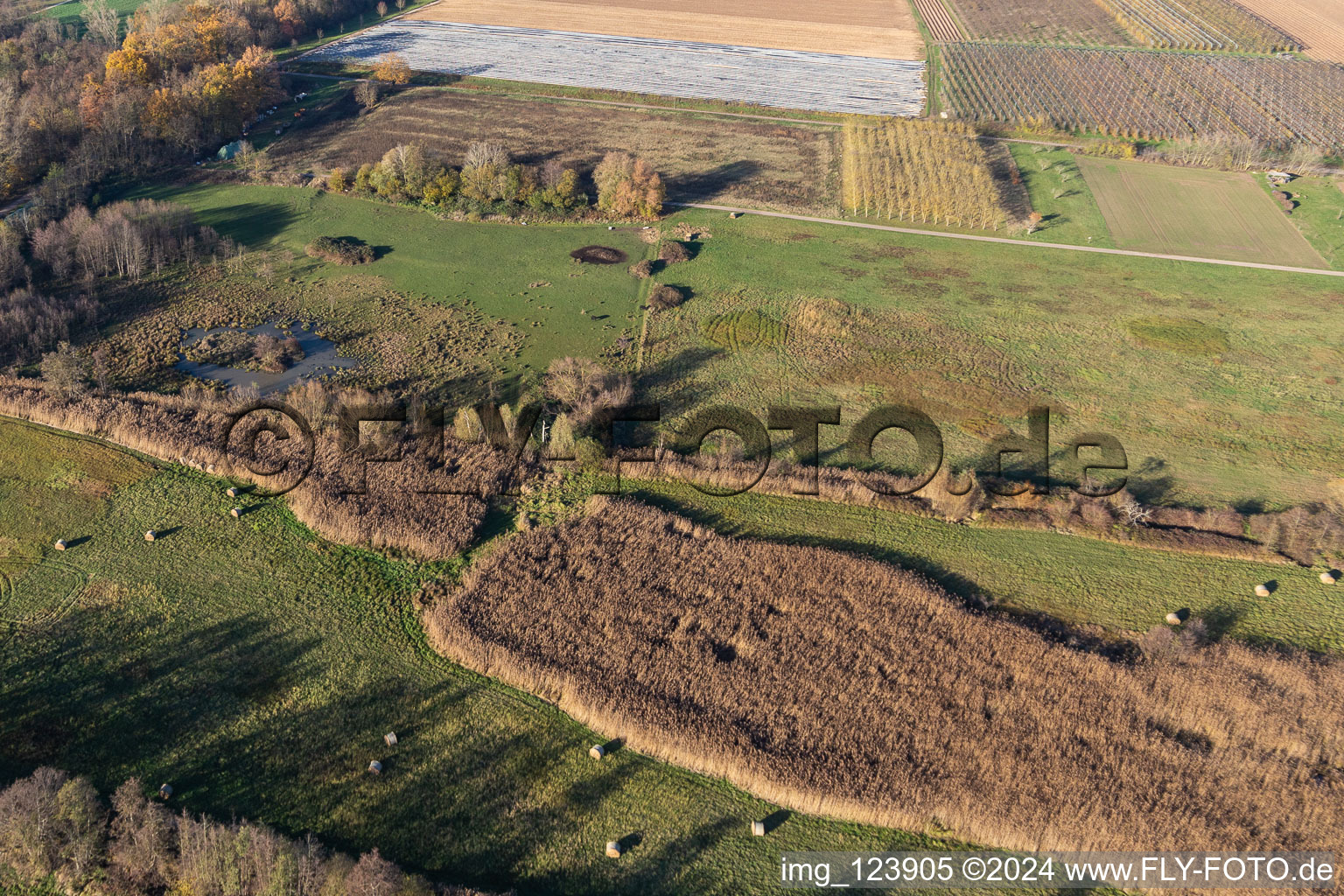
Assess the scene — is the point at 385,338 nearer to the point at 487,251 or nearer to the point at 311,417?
the point at 311,417

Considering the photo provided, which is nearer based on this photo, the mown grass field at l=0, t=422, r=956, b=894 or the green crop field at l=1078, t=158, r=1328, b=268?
the mown grass field at l=0, t=422, r=956, b=894

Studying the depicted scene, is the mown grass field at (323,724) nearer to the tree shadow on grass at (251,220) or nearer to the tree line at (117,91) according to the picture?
the tree shadow on grass at (251,220)

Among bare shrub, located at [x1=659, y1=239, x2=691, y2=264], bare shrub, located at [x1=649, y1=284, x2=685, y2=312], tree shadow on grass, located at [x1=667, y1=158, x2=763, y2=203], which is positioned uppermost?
tree shadow on grass, located at [x1=667, y1=158, x2=763, y2=203]

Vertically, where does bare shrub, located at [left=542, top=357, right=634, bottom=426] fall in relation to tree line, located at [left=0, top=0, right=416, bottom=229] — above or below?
below

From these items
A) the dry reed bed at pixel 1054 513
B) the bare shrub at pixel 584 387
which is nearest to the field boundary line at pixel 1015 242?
the bare shrub at pixel 584 387

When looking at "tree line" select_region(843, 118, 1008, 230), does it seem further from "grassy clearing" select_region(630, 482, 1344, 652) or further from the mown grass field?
the mown grass field

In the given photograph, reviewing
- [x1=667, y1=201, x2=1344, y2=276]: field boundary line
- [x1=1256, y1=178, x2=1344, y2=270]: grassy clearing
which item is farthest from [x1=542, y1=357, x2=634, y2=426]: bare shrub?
[x1=1256, y1=178, x2=1344, y2=270]: grassy clearing
